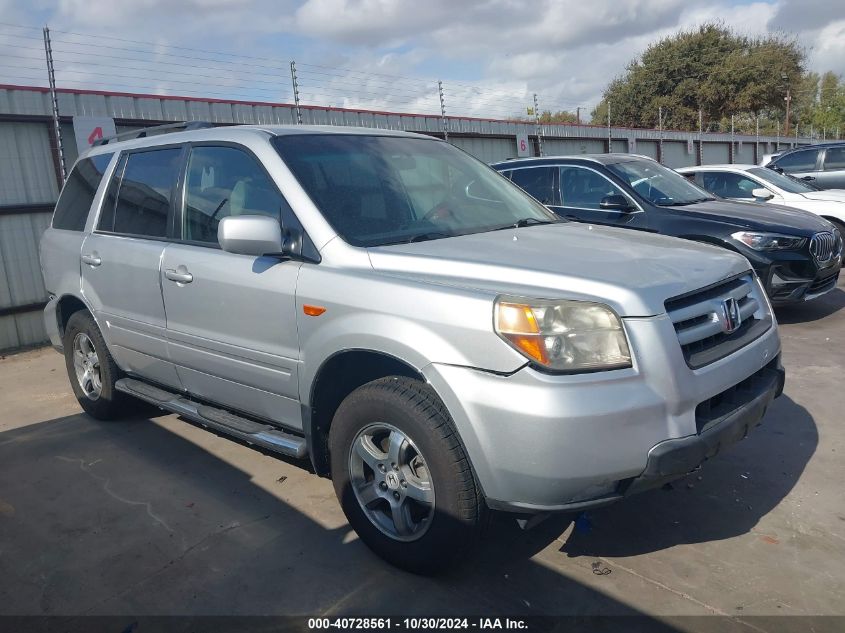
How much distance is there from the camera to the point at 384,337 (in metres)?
2.83

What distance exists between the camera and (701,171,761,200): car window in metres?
9.68

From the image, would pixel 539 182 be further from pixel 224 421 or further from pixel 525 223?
pixel 224 421

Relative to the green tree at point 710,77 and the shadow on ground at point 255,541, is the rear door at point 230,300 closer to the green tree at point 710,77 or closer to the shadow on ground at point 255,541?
the shadow on ground at point 255,541

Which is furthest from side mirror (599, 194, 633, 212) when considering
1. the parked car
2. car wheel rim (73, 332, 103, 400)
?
the parked car

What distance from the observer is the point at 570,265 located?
2848 mm

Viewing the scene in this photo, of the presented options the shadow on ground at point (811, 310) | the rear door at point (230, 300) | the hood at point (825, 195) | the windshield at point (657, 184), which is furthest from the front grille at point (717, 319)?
the hood at point (825, 195)

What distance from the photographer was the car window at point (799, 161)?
13.0 metres

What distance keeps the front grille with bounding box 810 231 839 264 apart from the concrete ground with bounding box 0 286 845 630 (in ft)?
8.69

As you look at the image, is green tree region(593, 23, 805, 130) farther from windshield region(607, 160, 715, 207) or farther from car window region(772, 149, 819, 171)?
windshield region(607, 160, 715, 207)

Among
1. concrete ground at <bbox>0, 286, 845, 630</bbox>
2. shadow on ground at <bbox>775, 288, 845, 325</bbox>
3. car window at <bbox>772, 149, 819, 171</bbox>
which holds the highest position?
car window at <bbox>772, 149, 819, 171</bbox>

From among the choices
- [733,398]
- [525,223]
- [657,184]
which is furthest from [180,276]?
[657,184]

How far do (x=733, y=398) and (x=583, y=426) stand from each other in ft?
2.95

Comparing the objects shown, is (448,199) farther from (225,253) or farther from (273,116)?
(273,116)

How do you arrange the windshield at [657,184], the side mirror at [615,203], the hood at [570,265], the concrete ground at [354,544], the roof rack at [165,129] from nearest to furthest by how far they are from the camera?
the hood at [570,265], the concrete ground at [354,544], the roof rack at [165,129], the side mirror at [615,203], the windshield at [657,184]
